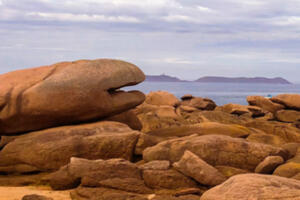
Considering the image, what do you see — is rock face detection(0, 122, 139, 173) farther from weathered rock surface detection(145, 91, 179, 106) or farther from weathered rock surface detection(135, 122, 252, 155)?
weathered rock surface detection(145, 91, 179, 106)

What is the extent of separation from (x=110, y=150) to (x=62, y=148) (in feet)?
5.29

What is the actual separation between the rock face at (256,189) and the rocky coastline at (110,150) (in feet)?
0.07

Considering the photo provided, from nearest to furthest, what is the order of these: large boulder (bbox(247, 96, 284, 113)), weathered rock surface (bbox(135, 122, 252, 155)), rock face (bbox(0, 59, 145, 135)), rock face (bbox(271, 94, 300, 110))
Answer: rock face (bbox(0, 59, 145, 135)) → weathered rock surface (bbox(135, 122, 252, 155)) → rock face (bbox(271, 94, 300, 110)) → large boulder (bbox(247, 96, 284, 113))

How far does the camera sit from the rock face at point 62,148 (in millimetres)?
15170

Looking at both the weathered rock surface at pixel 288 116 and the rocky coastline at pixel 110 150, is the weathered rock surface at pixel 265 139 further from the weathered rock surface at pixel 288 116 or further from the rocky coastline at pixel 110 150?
the weathered rock surface at pixel 288 116

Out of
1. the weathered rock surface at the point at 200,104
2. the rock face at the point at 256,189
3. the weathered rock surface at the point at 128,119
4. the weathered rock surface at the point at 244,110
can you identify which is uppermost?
→ the rock face at the point at 256,189

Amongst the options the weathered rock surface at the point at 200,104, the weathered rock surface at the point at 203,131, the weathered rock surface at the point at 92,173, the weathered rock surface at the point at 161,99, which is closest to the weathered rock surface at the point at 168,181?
the weathered rock surface at the point at 92,173

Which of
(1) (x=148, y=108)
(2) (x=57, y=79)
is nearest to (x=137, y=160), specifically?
(2) (x=57, y=79)

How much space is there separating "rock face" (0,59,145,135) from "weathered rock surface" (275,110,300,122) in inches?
579

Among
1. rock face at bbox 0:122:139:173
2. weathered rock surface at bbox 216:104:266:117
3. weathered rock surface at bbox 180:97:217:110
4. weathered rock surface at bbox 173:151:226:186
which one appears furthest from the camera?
weathered rock surface at bbox 180:97:217:110

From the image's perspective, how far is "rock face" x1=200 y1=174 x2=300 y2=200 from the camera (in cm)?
913

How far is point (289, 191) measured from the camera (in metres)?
9.27

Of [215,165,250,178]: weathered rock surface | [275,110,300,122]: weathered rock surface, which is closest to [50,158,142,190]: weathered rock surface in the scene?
[215,165,250,178]: weathered rock surface

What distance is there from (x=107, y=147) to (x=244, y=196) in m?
6.96
